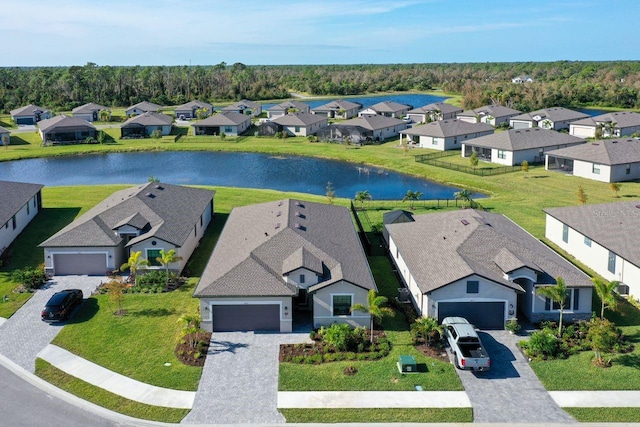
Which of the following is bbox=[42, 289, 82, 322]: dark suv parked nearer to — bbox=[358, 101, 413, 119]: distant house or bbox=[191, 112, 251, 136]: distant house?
bbox=[191, 112, 251, 136]: distant house

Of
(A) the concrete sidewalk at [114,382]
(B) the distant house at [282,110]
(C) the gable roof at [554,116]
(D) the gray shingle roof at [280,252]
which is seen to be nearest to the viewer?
(A) the concrete sidewalk at [114,382]

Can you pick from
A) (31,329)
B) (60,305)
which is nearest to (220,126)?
(60,305)

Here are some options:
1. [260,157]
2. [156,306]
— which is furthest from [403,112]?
[156,306]

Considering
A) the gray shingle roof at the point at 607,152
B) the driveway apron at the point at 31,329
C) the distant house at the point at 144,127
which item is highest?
the distant house at the point at 144,127

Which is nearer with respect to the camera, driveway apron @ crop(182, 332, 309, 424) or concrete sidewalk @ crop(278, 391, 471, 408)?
driveway apron @ crop(182, 332, 309, 424)

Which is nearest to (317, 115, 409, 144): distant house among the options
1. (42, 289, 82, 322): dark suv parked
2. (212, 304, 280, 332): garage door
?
(42, 289, 82, 322): dark suv parked

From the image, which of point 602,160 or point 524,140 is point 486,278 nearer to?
point 602,160

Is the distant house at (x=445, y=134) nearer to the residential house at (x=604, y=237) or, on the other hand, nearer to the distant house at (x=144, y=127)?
the residential house at (x=604, y=237)

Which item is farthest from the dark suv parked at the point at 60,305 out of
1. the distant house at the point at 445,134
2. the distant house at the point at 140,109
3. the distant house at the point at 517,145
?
the distant house at the point at 140,109
